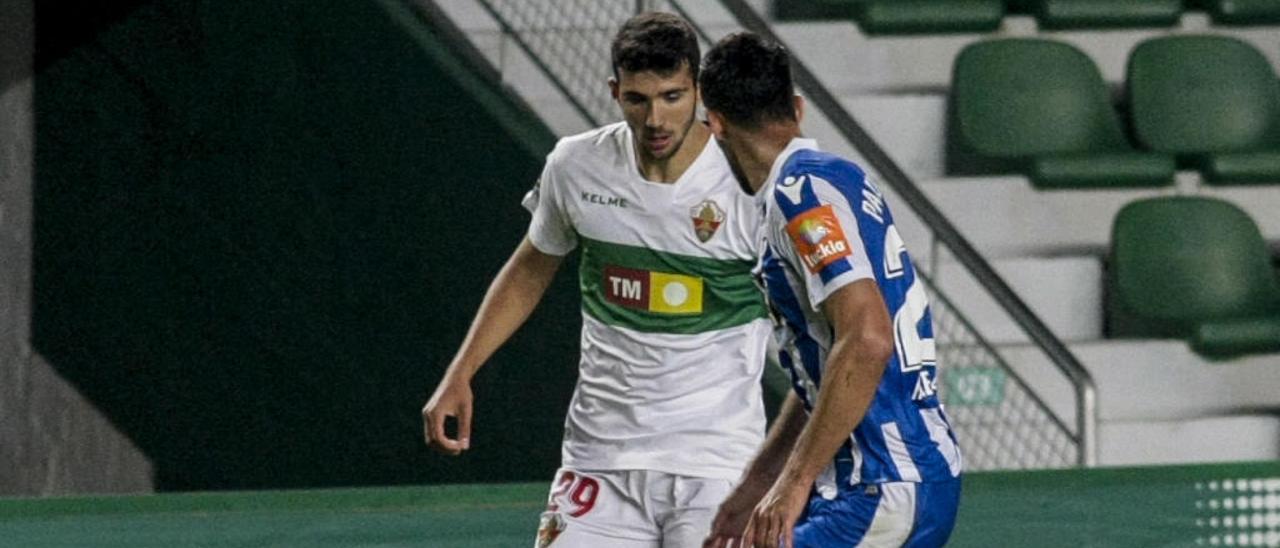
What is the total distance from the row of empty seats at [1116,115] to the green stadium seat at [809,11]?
479mm

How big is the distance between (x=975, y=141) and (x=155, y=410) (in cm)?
311

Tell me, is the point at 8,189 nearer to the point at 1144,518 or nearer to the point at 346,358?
the point at 346,358

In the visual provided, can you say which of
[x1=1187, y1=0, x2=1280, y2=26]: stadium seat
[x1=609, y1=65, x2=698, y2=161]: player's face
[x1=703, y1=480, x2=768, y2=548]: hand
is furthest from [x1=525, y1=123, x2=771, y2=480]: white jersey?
[x1=1187, y1=0, x2=1280, y2=26]: stadium seat

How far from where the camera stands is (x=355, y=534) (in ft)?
19.5

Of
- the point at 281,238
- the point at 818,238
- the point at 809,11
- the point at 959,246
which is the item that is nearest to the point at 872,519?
the point at 818,238

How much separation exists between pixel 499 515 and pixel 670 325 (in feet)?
6.72

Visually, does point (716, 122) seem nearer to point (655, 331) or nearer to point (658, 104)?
point (658, 104)

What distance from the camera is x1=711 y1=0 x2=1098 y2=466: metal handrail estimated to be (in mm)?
7191

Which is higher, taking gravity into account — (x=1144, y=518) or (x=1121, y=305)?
(x=1144, y=518)

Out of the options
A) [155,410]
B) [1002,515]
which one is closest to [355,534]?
[1002,515]

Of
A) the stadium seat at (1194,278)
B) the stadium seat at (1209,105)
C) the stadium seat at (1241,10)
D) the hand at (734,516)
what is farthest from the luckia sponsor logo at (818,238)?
the stadium seat at (1241,10)

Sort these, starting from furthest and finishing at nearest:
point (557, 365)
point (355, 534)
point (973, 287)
Answer: point (973, 287), point (557, 365), point (355, 534)

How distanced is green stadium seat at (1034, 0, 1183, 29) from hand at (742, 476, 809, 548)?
6.00m

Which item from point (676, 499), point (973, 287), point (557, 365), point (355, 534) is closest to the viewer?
point (676, 499)
